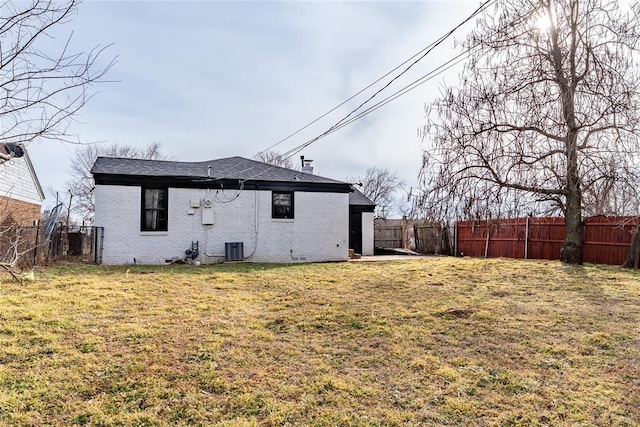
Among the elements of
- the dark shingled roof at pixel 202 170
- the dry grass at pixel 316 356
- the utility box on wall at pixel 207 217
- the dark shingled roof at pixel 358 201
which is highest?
the dark shingled roof at pixel 202 170

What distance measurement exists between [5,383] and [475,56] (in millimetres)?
11690

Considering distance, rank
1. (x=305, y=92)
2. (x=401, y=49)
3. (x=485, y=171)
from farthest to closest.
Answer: (x=305, y=92)
(x=485, y=171)
(x=401, y=49)

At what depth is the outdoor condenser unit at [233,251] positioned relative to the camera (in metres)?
13.7

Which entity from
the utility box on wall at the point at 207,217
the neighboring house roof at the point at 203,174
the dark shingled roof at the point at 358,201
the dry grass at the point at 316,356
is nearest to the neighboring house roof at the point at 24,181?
the neighboring house roof at the point at 203,174

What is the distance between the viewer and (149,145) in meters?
34.6

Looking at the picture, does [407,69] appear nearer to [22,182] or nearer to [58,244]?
[58,244]

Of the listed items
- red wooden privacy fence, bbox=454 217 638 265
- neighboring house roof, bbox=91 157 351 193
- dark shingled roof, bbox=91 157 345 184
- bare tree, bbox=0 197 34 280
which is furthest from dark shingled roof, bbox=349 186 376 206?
bare tree, bbox=0 197 34 280

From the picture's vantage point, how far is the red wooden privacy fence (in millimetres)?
12656

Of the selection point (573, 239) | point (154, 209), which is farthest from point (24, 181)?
point (573, 239)

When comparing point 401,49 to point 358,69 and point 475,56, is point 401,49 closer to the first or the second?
point 358,69

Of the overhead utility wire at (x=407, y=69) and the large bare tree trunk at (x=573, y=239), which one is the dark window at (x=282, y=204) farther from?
the large bare tree trunk at (x=573, y=239)

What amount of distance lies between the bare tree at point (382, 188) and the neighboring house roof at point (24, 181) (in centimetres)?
2657

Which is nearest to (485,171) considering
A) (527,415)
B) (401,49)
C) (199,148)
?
(401,49)

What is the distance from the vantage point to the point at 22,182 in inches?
736
